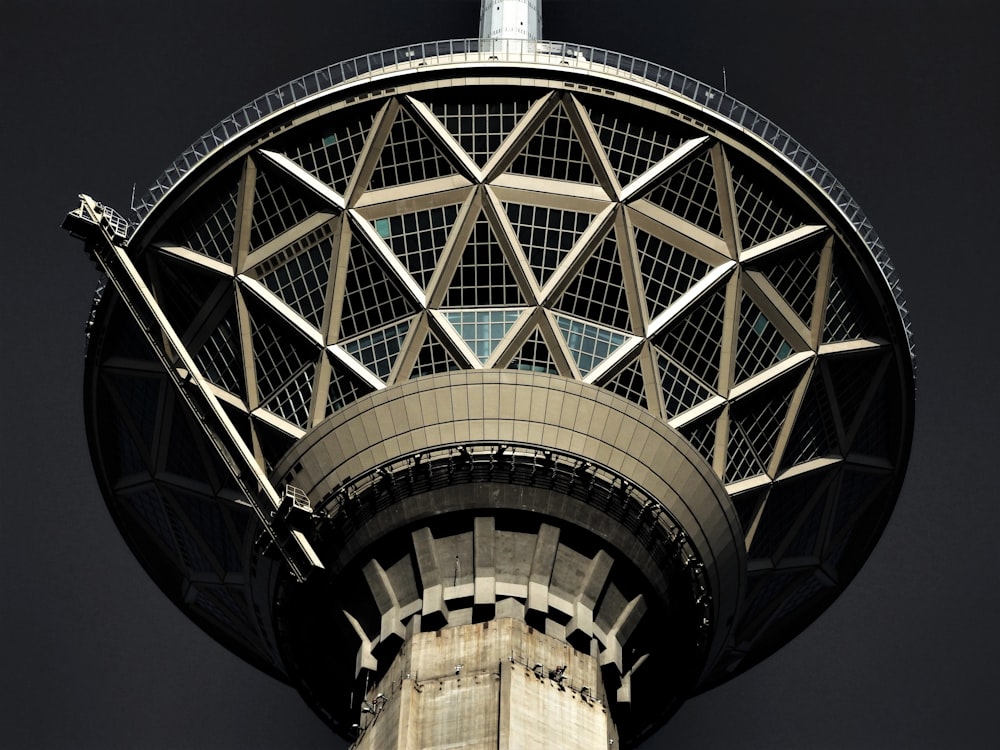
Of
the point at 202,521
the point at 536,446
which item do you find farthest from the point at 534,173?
the point at 202,521

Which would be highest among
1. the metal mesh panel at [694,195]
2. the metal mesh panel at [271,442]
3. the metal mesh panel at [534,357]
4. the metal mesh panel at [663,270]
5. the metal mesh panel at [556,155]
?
the metal mesh panel at [556,155]

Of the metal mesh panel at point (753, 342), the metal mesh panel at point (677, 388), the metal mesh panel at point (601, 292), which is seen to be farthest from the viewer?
the metal mesh panel at point (753, 342)

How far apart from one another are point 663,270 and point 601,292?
9.06 ft

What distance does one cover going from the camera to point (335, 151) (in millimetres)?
83438

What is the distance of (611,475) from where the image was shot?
78188mm

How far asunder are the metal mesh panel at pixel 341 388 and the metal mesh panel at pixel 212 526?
843cm

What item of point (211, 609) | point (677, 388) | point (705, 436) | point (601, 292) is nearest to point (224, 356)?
point (211, 609)

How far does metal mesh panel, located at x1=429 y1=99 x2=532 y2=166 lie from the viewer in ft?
275

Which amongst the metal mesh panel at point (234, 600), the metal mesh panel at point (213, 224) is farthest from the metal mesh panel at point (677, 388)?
the metal mesh panel at point (234, 600)

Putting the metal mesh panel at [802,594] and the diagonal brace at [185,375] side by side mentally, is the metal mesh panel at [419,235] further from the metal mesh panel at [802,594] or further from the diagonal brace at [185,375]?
the metal mesh panel at [802,594]

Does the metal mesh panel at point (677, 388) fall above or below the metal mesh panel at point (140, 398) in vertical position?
below

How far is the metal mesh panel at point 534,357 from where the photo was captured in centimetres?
8075

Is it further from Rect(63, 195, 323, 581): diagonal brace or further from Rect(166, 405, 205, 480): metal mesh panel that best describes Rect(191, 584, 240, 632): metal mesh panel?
Rect(63, 195, 323, 581): diagonal brace

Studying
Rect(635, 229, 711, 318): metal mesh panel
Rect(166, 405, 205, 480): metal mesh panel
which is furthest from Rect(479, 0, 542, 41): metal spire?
Rect(166, 405, 205, 480): metal mesh panel
